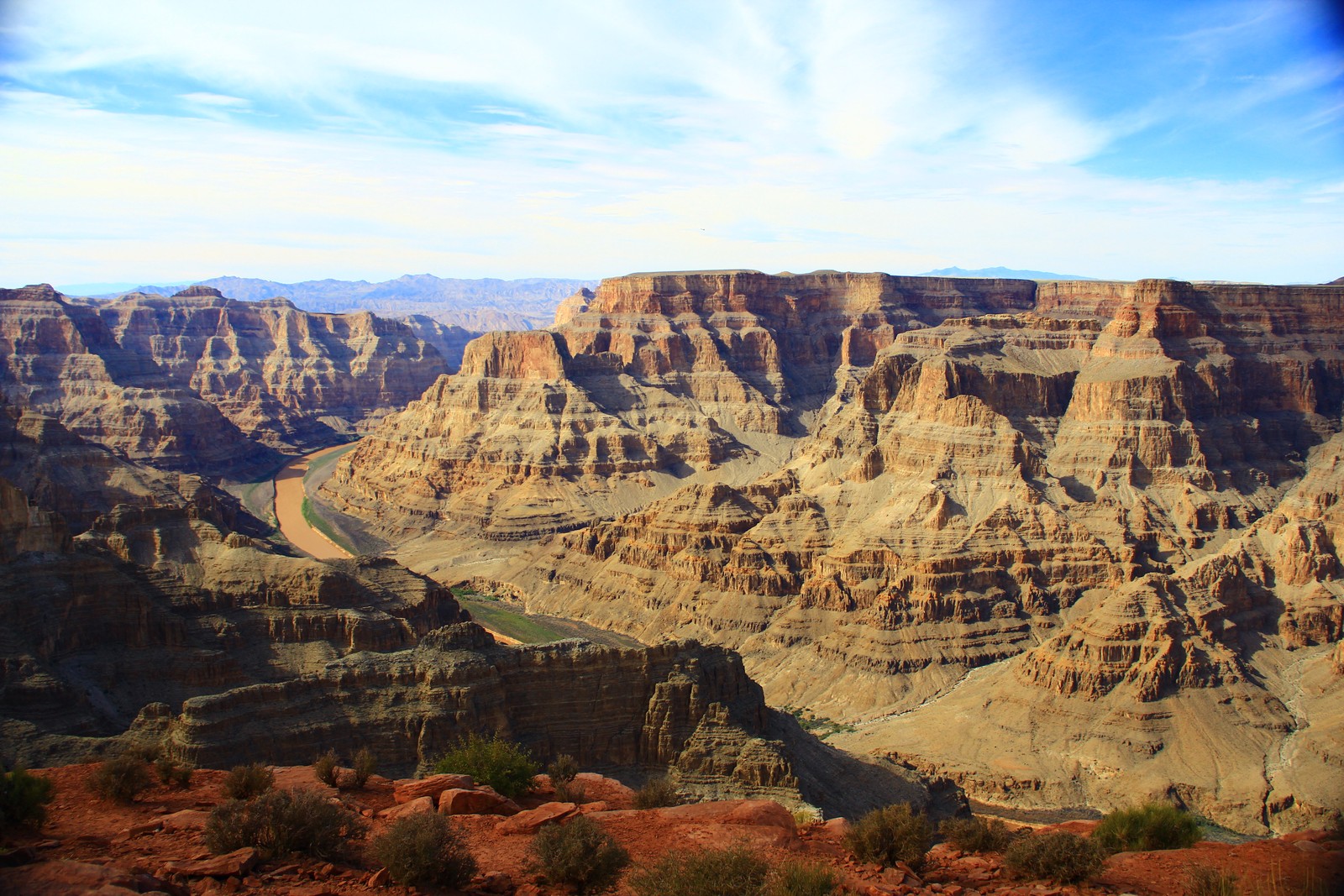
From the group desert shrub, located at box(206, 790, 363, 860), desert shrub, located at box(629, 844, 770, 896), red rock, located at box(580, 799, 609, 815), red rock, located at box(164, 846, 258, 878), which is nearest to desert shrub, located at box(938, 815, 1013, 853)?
desert shrub, located at box(629, 844, 770, 896)

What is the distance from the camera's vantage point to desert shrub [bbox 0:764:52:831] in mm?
25172

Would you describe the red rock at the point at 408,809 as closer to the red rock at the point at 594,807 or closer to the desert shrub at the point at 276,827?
the desert shrub at the point at 276,827

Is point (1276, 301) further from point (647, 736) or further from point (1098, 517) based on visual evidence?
point (647, 736)

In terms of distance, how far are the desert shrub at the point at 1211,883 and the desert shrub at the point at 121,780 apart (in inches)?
1058

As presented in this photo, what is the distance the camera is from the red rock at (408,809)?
28.8 metres

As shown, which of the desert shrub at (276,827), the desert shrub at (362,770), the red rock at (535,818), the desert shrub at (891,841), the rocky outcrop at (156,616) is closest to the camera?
the desert shrub at (276,827)

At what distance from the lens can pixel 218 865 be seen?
23062mm

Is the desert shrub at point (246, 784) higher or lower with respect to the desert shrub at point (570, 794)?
higher

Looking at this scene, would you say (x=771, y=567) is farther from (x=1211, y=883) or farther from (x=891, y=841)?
(x=1211, y=883)

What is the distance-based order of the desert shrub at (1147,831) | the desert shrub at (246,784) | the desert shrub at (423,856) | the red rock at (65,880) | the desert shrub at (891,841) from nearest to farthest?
the red rock at (65,880) < the desert shrub at (423,856) < the desert shrub at (891,841) < the desert shrub at (246,784) < the desert shrub at (1147,831)

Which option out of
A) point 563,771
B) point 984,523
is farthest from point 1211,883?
point 984,523

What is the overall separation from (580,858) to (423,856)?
357cm

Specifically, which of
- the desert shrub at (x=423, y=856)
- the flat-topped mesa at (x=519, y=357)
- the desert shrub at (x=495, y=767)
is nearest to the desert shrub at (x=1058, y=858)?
the desert shrub at (x=423, y=856)

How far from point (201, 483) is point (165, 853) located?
342 feet
